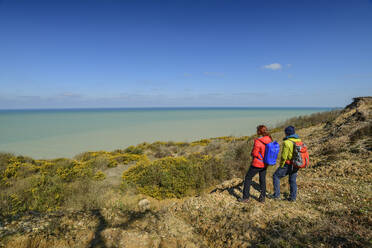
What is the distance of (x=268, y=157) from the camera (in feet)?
12.1

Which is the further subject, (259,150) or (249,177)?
(249,177)

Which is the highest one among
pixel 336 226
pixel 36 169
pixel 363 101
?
pixel 363 101

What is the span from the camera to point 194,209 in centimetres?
393

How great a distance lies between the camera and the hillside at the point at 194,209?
2.81m

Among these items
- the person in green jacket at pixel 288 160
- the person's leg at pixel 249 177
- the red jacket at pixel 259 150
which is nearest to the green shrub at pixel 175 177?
the person's leg at pixel 249 177

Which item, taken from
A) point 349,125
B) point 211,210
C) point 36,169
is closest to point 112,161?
point 36,169

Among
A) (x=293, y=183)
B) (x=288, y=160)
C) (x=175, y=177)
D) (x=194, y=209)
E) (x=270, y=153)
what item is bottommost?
(x=175, y=177)

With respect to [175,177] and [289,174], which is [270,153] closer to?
[289,174]

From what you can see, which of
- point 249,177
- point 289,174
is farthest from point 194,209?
point 289,174

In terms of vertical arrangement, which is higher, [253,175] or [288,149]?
[288,149]

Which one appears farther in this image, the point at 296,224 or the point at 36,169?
the point at 36,169

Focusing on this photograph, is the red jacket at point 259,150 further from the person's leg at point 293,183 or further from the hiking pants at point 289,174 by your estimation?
the person's leg at point 293,183

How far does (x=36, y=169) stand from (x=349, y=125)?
1580 cm

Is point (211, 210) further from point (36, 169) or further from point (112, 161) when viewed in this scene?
point (36, 169)
